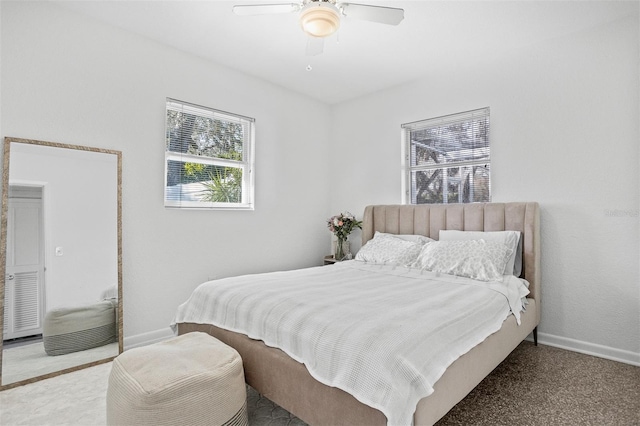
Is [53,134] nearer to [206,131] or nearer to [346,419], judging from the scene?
[206,131]

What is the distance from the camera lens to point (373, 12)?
212 cm

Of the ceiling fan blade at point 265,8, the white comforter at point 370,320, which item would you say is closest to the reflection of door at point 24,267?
the white comforter at point 370,320

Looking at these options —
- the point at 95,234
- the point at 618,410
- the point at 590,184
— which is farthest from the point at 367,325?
the point at 590,184

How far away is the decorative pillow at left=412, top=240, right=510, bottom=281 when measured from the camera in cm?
264

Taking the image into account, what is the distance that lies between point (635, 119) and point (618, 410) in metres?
2.09

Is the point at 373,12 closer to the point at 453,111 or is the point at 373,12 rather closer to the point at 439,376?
the point at 453,111

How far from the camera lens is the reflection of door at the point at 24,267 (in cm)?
233

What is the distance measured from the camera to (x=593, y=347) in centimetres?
281

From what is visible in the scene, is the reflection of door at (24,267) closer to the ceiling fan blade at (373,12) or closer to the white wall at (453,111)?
the white wall at (453,111)

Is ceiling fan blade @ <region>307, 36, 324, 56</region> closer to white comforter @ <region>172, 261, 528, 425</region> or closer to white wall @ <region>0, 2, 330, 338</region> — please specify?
white wall @ <region>0, 2, 330, 338</region>

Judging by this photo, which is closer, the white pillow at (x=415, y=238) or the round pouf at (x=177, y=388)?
the round pouf at (x=177, y=388)

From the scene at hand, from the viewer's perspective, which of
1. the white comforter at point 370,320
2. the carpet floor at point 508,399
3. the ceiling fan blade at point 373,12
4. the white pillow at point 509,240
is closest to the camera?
the white comforter at point 370,320

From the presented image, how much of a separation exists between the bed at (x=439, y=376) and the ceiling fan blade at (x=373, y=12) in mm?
1937

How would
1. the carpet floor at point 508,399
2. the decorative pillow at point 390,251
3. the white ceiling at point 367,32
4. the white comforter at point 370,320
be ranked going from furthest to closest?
the decorative pillow at point 390,251
the white ceiling at point 367,32
the carpet floor at point 508,399
the white comforter at point 370,320
